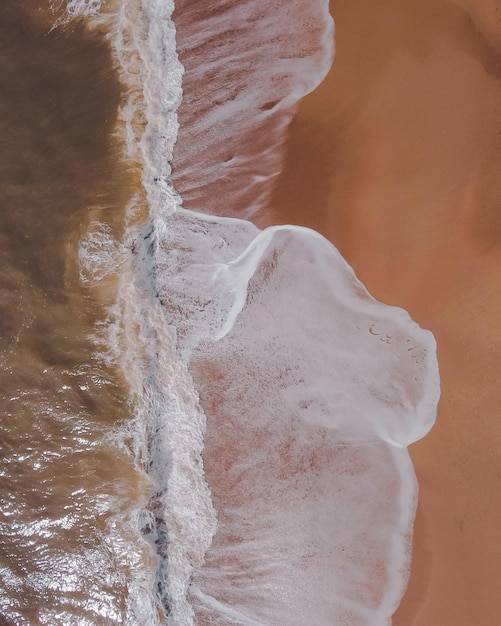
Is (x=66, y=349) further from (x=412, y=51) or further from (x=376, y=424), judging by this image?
(x=412, y=51)

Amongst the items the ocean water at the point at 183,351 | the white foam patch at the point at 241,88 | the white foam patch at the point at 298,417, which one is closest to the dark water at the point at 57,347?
the ocean water at the point at 183,351

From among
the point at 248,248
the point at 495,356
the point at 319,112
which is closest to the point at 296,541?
the point at 495,356

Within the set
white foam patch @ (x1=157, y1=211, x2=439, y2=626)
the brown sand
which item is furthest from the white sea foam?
the brown sand

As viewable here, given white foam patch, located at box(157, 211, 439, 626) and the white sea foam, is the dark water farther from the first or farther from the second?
white foam patch, located at box(157, 211, 439, 626)

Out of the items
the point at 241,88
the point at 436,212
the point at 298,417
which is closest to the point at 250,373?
the point at 298,417

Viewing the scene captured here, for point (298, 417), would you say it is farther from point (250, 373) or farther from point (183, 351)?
point (183, 351)

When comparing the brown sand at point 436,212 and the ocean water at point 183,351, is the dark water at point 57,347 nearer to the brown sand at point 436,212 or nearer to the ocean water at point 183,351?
the ocean water at point 183,351
